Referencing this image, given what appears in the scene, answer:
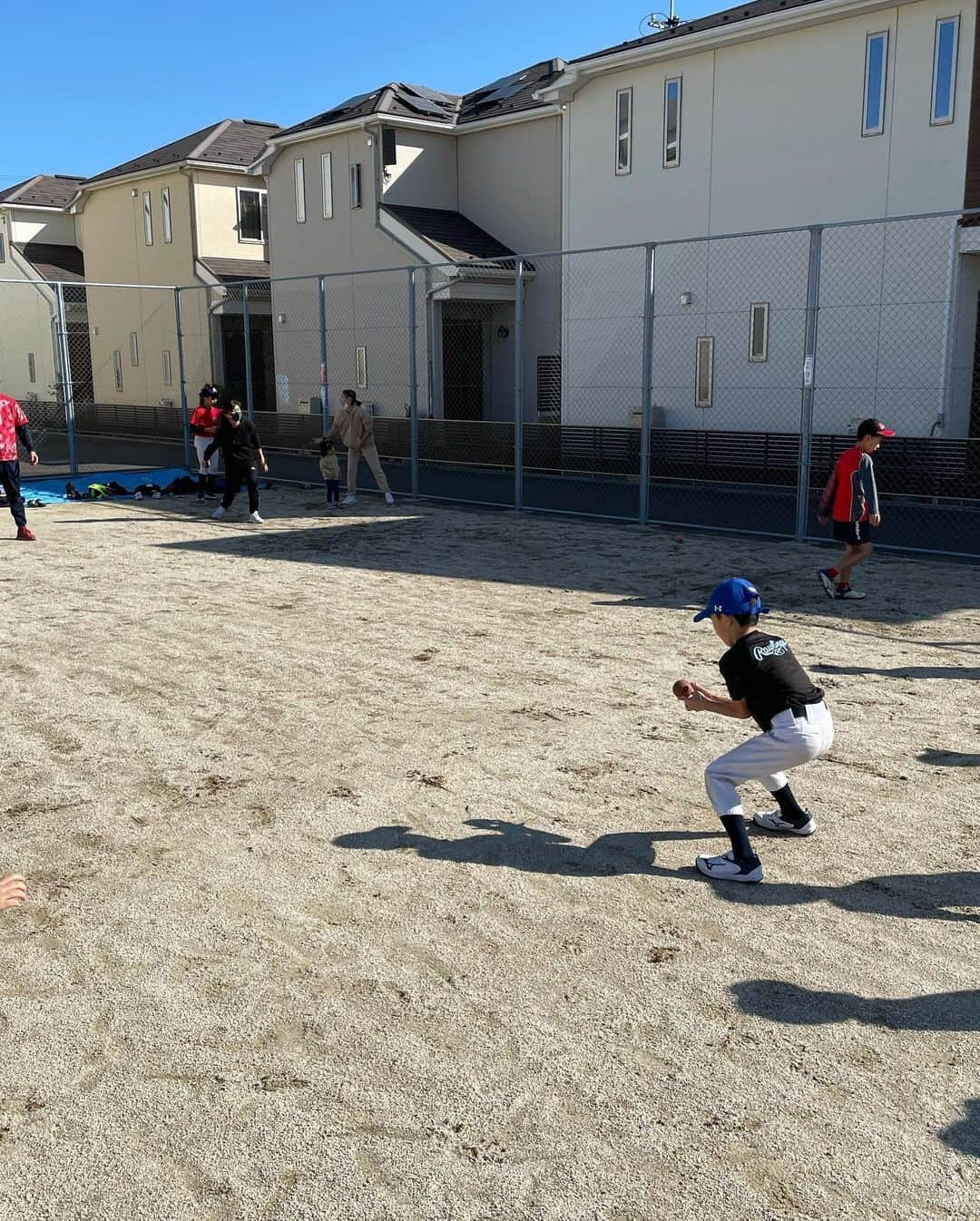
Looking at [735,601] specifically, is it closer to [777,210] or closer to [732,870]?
[732,870]

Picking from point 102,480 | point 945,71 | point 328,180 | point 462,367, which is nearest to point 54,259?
point 328,180

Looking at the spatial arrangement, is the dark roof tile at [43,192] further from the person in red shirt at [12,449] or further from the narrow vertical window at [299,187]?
the person in red shirt at [12,449]

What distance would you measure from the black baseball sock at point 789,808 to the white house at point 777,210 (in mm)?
10500

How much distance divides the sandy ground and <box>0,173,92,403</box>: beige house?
29681 mm

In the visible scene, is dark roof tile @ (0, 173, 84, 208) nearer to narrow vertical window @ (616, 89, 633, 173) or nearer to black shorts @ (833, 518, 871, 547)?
narrow vertical window @ (616, 89, 633, 173)

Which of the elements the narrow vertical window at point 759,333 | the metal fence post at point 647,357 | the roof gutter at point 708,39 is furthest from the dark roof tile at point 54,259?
the metal fence post at point 647,357

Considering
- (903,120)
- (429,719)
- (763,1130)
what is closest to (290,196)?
(903,120)

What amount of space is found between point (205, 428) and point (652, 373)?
6.85 meters

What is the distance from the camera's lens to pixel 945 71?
1532 centimetres

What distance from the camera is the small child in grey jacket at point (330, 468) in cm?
1628

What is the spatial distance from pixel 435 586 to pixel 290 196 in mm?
18313

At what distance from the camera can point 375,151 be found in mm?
23000

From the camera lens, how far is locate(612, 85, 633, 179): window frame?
62.8 feet

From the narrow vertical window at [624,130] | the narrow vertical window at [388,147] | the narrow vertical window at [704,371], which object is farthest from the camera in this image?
the narrow vertical window at [388,147]
